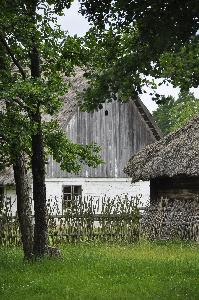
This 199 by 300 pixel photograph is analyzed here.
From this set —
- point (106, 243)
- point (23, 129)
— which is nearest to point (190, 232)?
point (106, 243)

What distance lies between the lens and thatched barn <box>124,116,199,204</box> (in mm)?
17859

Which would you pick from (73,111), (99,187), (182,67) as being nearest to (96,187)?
(99,187)

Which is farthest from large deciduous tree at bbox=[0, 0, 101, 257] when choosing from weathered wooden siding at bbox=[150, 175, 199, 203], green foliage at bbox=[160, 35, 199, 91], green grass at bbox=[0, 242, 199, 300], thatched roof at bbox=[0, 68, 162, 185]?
thatched roof at bbox=[0, 68, 162, 185]

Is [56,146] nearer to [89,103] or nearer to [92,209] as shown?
[89,103]

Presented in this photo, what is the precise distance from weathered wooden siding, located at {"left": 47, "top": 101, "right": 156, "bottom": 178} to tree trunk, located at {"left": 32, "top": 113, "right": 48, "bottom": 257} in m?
14.1

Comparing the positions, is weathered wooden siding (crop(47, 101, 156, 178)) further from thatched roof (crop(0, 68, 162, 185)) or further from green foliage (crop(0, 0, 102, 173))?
green foliage (crop(0, 0, 102, 173))

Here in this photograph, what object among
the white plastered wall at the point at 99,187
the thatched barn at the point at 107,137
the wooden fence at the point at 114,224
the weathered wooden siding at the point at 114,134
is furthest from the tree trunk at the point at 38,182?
the weathered wooden siding at the point at 114,134

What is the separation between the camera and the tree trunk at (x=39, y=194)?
12391mm

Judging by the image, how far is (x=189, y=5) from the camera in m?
7.64

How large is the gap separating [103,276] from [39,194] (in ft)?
9.65

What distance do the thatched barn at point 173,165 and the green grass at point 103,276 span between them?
4.58 m

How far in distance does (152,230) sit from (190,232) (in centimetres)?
125

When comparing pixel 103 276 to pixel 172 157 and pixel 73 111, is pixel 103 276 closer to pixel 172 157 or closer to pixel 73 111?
pixel 172 157

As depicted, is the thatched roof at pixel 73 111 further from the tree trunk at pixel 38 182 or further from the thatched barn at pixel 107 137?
the tree trunk at pixel 38 182
